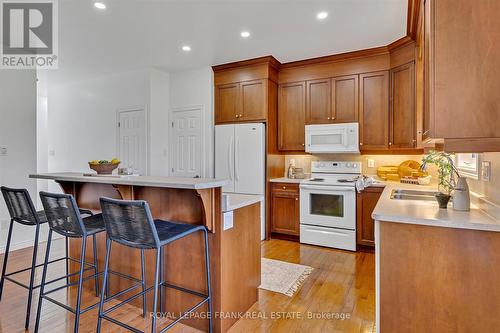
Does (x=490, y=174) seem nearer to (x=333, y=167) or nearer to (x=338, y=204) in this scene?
(x=338, y=204)

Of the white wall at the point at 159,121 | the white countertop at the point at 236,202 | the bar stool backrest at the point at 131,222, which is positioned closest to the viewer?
the bar stool backrest at the point at 131,222

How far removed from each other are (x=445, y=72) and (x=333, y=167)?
9.83ft

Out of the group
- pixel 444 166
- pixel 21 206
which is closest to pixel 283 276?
pixel 444 166

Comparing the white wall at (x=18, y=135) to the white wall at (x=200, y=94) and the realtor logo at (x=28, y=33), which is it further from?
the white wall at (x=200, y=94)

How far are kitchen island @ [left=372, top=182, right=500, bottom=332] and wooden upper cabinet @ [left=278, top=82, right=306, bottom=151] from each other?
105 inches

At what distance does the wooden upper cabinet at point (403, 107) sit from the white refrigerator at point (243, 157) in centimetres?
178

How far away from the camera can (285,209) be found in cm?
401

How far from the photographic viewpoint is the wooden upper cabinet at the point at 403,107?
336 centimetres

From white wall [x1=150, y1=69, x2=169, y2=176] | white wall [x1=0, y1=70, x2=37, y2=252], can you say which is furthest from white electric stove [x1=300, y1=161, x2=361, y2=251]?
white wall [x1=0, y1=70, x2=37, y2=252]

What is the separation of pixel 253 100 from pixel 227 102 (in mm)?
480

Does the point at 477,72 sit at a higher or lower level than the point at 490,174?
higher

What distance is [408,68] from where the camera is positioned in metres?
3.36

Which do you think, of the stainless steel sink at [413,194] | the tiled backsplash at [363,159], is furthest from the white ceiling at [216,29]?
the stainless steel sink at [413,194]

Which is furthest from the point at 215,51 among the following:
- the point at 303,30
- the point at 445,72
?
the point at 445,72
